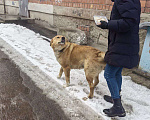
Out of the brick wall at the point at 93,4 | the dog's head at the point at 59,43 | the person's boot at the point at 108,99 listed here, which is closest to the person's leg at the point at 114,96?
the person's boot at the point at 108,99

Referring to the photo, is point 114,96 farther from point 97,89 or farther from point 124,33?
point 124,33

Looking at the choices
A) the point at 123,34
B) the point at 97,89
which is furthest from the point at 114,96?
the point at 123,34

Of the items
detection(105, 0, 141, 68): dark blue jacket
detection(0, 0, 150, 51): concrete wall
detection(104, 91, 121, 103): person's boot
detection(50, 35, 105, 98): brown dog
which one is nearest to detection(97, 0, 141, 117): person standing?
detection(105, 0, 141, 68): dark blue jacket

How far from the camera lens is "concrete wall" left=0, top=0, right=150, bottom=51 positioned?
5.11 meters

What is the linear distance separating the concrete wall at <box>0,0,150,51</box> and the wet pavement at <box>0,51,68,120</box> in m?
2.83

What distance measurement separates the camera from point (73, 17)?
6539mm

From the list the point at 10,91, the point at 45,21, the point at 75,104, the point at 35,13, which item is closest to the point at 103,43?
the point at 75,104

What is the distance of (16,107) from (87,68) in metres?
1.52

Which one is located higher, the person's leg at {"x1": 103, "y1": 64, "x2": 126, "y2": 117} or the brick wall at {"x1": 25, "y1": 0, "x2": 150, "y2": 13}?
the brick wall at {"x1": 25, "y1": 0, "x2": 150, "y2": 13}

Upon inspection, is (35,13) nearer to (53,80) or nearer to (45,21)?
(45,21)

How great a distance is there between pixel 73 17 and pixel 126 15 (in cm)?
489

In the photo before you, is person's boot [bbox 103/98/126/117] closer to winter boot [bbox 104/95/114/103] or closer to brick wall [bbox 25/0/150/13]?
winter boot [bbox 104/95/114/103]

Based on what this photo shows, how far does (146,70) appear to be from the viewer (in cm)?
362

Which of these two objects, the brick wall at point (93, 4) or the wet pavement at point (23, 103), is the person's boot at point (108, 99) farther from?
the brick wall at point (93, 4)
